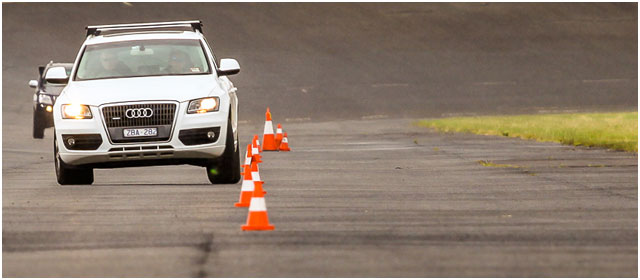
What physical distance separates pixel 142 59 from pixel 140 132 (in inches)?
57.9

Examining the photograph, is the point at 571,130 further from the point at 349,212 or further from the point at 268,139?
the point at 349,212

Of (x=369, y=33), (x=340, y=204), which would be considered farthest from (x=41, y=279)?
(x=369, y=33)

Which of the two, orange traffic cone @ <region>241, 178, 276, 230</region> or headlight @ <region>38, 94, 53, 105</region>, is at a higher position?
orange traffic cone @ <region>241, 178, 276, 230</region>

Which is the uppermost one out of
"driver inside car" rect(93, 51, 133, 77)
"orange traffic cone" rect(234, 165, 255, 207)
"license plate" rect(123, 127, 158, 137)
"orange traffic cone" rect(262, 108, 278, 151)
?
"driver inside car" rect(93, 51, 133, 77)

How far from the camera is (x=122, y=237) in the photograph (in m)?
11.2

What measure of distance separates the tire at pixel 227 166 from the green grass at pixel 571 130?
9917mm

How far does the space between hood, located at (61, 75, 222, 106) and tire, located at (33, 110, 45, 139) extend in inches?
626

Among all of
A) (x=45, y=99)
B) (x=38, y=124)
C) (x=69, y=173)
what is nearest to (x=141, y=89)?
(x=69, y=173)

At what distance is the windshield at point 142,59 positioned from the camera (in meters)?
17.0

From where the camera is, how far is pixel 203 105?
16.1 m

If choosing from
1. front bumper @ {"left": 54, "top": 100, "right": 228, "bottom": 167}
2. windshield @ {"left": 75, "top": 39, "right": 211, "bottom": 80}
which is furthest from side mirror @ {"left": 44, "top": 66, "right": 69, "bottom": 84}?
front bumper @ {"left": 54, "top": 100, "right": 228, "bottom": 167}

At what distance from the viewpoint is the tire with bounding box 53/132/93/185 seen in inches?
656

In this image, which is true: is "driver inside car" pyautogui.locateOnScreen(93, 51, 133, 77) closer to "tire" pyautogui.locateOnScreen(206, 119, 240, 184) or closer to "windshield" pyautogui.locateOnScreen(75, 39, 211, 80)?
"windshield" pyautogui.locateOnScreen(75, 39, 211, 80)

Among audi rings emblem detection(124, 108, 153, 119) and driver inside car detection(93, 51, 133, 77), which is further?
driver inside car detection(93, 51, 133, 77)
